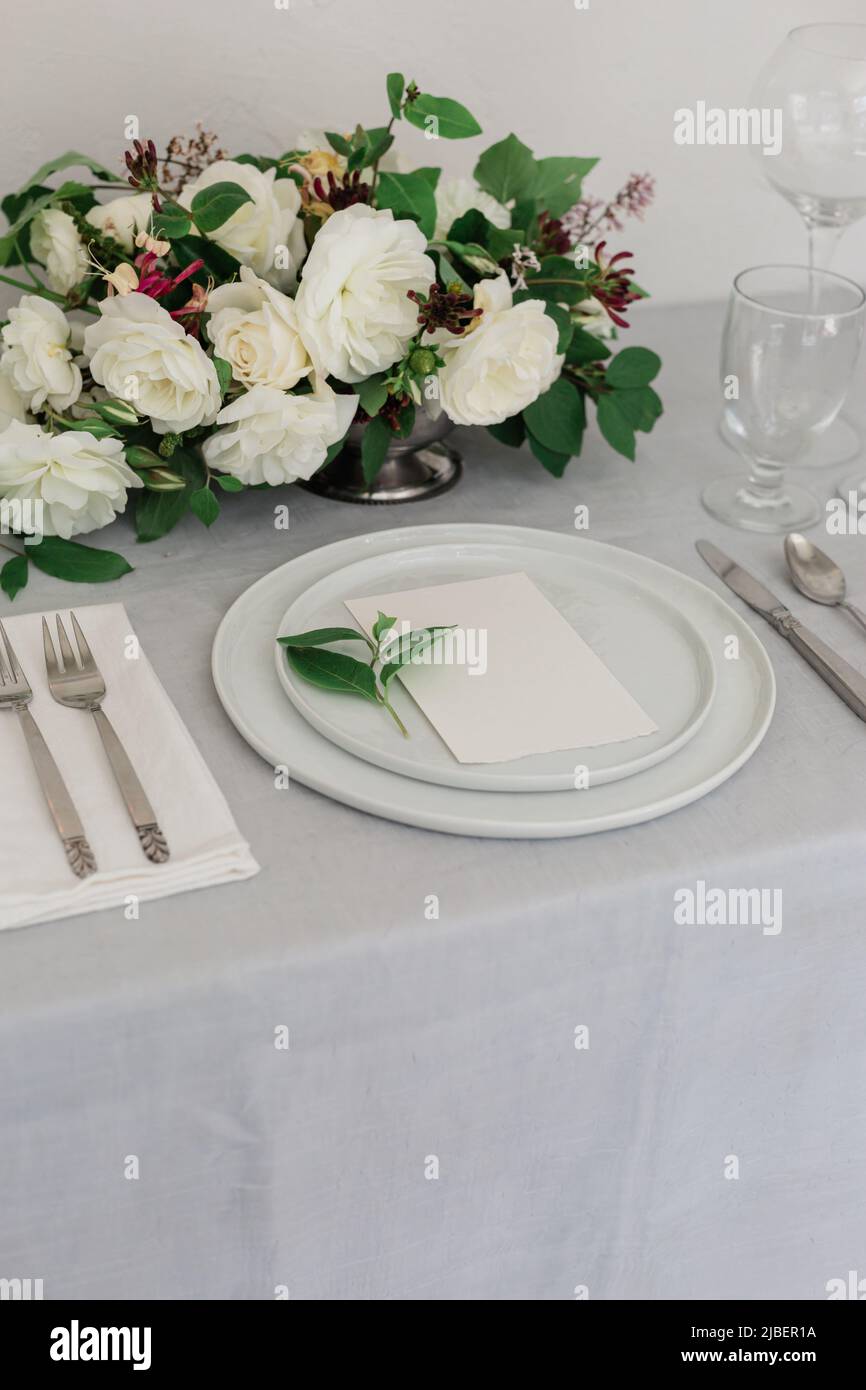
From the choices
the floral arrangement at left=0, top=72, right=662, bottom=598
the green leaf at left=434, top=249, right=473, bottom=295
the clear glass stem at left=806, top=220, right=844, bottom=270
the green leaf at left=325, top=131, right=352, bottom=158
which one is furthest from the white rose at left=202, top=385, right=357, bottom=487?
the clear glass stem at left=806, top=220, right=844, bottom=270

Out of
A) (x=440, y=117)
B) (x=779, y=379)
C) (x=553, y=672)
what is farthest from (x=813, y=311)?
(x=553, y=672)

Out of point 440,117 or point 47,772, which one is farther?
point 440,117

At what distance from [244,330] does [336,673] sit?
0.88 ft

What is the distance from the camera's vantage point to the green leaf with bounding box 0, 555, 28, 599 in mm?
843

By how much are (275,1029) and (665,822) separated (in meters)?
0.23

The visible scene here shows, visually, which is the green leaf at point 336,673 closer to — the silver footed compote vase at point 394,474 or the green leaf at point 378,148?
the silver footed compote vase at point 394,474

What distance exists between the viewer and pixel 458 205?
99cm

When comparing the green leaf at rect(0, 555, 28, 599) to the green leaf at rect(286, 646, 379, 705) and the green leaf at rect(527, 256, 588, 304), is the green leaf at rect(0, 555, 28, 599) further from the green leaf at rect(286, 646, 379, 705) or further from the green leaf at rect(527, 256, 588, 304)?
the green leaf at rect(527, 256, 588, 304)

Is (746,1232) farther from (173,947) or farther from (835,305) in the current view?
(835,305)

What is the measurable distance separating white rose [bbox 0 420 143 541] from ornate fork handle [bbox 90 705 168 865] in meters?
0.20

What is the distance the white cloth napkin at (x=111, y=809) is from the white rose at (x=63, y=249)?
0.97 feet

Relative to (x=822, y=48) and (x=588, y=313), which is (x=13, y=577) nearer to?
(x=588, y=313)
